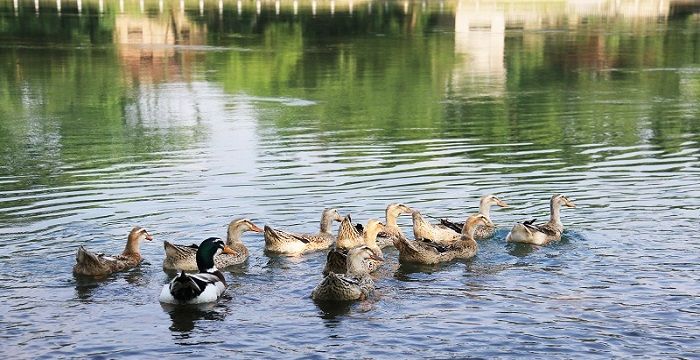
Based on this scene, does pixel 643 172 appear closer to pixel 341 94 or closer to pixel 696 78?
pixel 341 94

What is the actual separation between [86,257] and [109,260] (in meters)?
0.51

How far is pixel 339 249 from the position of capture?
62.1ft

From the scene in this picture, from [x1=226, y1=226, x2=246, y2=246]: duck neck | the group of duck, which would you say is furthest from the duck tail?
[x1=226, y1=226, x2=246, y2=246]: duck neck

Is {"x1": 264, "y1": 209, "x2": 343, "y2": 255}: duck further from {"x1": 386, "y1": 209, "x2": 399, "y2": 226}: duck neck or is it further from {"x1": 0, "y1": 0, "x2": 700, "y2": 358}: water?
{"x1": 386, "y1": 209, "x2": 399, "y2": 226}: duck neck

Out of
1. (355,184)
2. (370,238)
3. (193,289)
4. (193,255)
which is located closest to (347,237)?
(370,238)

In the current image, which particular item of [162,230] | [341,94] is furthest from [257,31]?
[162,230]

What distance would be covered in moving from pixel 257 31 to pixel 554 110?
144 feet

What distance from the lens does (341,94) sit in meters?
43.0

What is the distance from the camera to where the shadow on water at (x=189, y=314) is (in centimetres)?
1515

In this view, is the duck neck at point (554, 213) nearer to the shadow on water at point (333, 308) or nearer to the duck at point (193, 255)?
the duck at point (193, 255)

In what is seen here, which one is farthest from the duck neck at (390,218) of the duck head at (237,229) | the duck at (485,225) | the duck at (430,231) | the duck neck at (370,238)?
the duck head at (237,229)

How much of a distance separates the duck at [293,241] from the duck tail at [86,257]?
2.96 m

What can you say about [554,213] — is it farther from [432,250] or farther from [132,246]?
[132,246]

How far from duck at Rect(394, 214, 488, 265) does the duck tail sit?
4.59 metres
